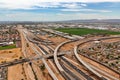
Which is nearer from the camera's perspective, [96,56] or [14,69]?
[14,69]

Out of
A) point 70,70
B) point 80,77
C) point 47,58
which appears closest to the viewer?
point 80,77

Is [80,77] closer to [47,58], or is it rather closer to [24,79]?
[24,79]

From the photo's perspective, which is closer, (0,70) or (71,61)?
(0,70)

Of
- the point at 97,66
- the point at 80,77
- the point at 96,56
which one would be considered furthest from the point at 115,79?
the point at 96,56

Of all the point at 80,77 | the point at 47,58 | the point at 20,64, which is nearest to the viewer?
the point at 80,77

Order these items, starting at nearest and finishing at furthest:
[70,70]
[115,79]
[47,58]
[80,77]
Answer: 1. [115,79]
2. [80,77]
3. [70,70]
4. [47,58]

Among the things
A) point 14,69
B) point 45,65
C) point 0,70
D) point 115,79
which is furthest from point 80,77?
point 0,70

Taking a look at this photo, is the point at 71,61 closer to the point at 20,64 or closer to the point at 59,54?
the point at 59,54

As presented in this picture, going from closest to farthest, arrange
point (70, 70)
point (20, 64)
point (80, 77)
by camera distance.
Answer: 1. point (80, 77)
2. point (70, 70)
3. point (20, 64)
